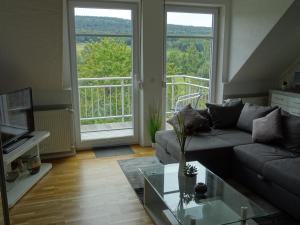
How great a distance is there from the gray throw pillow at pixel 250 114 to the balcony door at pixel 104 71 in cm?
166

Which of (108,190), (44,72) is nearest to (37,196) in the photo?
(108,190)

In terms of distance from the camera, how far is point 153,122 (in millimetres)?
4348

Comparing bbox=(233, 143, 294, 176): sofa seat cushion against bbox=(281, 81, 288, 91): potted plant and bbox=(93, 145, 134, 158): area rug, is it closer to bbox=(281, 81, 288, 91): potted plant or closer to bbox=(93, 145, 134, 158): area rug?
bbox=(93, 145, 134, 158): area rug

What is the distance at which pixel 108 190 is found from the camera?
310cm

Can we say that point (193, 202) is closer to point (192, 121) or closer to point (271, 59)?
point (192, 121)

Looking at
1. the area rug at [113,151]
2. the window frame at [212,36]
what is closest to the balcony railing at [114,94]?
the window frame at [212,36]

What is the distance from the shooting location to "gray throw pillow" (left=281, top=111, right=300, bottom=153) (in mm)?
3018

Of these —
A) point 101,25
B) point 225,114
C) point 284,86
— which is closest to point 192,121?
point 225,114

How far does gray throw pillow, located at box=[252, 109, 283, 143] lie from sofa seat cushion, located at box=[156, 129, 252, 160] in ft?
0.50

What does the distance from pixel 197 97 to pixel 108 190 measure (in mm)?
2521

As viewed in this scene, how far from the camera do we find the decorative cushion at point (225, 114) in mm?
3877

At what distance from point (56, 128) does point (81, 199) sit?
1.41 metres

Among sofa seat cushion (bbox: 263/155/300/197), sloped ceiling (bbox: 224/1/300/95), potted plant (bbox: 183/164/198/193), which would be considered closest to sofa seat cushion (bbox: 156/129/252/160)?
potted plant (bbox: 183/164/198/193)

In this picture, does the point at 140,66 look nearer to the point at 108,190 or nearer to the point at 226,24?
the point at 226,24
